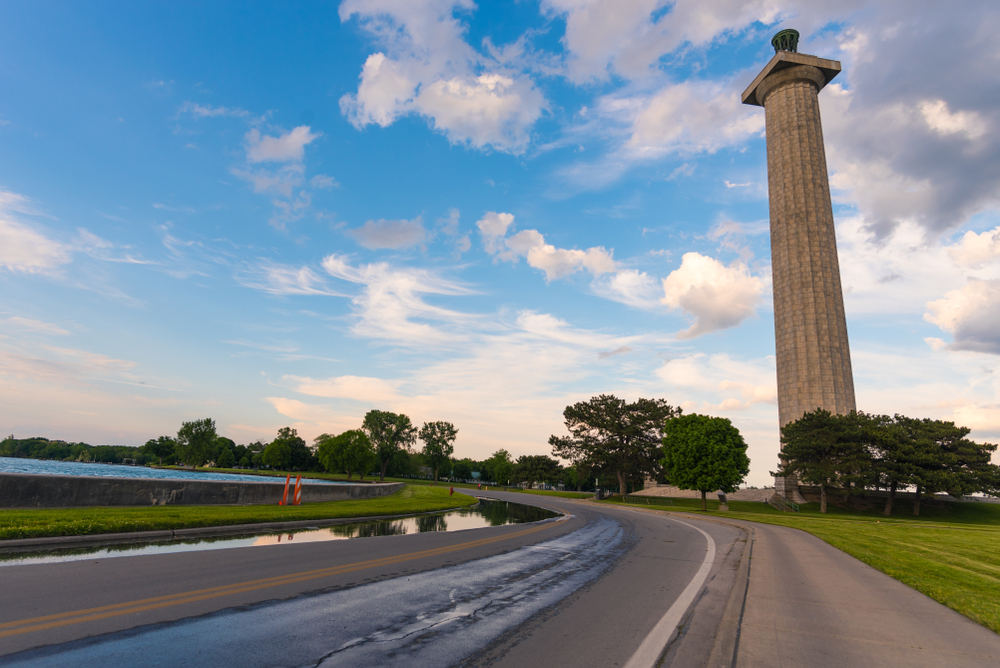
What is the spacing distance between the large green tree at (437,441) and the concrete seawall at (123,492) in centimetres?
9544

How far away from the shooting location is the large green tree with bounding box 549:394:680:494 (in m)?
68.8

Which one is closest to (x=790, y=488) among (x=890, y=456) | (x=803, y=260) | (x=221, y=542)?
(x=890, y=456)

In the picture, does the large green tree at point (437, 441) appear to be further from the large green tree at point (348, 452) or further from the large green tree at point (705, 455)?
the large green tree at point (705, 455)

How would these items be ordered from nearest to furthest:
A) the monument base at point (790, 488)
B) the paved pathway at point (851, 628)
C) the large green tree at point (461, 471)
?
the paved pathway at point (851, 628)
the monument base at point (790, 488)
the large green tree at point (461, 471)

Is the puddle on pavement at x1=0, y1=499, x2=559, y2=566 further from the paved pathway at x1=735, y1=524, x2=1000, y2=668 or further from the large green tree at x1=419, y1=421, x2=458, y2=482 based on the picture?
the large green tree at x1=419, y1=421, x2=458, y2=482

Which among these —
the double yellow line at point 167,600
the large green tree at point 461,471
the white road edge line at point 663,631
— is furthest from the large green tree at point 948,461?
the large green tree at point 461,471

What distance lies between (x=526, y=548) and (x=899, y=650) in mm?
9163

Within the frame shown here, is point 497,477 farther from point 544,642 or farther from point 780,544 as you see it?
point 544,642

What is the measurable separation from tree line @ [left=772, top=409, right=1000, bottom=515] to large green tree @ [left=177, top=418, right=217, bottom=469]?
421ft

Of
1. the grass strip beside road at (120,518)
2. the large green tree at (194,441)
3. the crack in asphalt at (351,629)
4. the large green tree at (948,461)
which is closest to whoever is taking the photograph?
the crack in asphalt at (351,629)

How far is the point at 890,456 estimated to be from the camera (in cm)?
5119

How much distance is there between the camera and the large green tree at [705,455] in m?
49.4

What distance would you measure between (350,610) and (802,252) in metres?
82.8

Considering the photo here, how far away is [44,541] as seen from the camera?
10109mm
